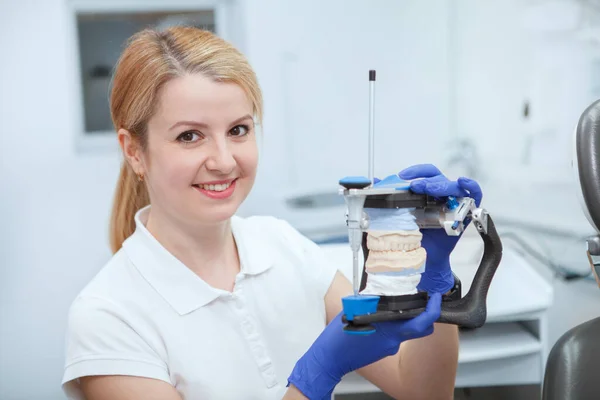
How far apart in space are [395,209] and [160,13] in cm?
155

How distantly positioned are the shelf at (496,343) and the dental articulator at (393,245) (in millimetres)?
834

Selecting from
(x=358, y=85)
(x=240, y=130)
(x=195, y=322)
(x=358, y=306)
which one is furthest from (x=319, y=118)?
(x=358, y=306)

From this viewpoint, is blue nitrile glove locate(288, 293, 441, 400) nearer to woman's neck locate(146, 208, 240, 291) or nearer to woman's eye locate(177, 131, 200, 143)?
woman's neck locate(146, 208, 240, 291)

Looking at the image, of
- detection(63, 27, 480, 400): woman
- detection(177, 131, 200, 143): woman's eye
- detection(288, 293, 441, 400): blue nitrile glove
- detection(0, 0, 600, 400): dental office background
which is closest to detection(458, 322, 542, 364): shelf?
detection(0, 0, 600, 400): dental office background

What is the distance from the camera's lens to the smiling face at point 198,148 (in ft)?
4.29

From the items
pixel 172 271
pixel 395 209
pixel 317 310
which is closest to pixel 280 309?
pixel 317 310

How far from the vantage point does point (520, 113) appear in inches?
96.7

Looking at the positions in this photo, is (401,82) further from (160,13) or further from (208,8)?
(160,13)

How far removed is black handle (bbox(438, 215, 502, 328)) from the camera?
1154mm

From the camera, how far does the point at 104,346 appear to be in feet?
4.28

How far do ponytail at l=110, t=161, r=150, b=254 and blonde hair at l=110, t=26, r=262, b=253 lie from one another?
163mm

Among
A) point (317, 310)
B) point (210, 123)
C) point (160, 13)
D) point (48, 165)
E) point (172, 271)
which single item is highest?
point (160, 13)

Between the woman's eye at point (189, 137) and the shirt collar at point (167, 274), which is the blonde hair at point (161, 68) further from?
the shirt collar at point (167, 274)

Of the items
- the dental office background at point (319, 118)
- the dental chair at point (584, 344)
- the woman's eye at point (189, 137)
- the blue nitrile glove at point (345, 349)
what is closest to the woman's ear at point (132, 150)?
the woman's eye at point (189, 137)
